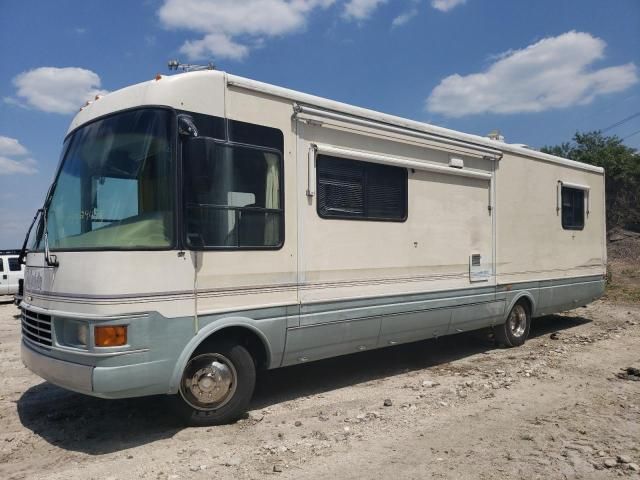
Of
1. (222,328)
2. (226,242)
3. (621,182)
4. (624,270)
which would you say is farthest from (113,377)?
(621,182)

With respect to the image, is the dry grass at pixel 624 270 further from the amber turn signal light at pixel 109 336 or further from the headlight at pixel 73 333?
the headlight at pixel 73 333

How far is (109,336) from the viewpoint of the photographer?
438 cm

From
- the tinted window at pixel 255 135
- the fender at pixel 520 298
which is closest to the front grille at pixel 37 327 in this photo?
the tinted window at pixel 255 135

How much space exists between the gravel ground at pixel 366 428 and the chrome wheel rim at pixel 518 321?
125 cm

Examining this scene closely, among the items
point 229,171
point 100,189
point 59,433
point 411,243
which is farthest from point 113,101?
point 411,243

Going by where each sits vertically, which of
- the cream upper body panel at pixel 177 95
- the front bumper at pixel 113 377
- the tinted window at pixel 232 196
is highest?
the cream upper body panel at pixel 177 95

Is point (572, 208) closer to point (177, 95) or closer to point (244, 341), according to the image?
point (244, 341)

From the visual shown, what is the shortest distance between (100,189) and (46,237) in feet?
2.24

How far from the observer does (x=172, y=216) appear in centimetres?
469

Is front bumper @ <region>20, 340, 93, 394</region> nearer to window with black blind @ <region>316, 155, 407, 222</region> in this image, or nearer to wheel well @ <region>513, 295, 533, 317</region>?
window with black blind @ <region>316, 155, 407, 222</region>

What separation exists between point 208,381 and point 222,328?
0.50 meters

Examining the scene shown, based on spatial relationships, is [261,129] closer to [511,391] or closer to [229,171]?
[229,171]

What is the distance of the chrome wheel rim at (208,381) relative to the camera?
16.2 ft

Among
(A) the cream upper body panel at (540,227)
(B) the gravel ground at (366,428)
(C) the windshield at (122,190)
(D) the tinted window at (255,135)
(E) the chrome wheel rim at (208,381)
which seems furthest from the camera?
(A) the cream upper body panel at (540,227)
